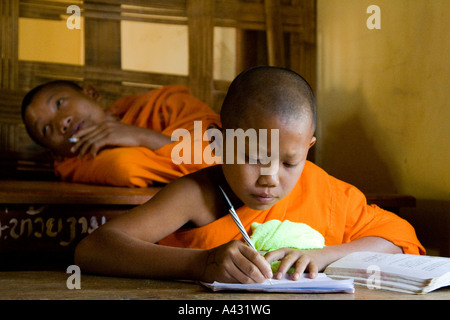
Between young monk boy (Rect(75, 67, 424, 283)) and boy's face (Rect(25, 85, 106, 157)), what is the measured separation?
1.06 meters

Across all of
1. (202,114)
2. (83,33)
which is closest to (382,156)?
(202,114)

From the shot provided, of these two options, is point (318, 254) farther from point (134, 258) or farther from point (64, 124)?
point (64, 124)

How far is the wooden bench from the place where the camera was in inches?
64.9

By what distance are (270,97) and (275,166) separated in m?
0.12

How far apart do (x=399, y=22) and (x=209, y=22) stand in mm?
990

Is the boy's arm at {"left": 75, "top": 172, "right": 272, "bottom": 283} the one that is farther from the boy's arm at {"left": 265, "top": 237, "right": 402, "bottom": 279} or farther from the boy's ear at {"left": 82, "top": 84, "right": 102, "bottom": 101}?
the boy's ear at {"left": 82, "top": 84, "right": 102, "bottom": 101}

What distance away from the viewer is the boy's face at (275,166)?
3.47 feet

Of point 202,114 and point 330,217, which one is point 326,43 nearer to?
point 202,114

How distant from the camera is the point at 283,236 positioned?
1.15 meters

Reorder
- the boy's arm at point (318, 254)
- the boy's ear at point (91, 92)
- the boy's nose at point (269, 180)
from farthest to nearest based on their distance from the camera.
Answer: the boy's ear at point (91, 92) < the boy's nose at point (269, 180) < the boy's arm at point (318, 254)

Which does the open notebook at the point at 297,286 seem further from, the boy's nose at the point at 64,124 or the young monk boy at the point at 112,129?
the boy's nose at the point at 64,124

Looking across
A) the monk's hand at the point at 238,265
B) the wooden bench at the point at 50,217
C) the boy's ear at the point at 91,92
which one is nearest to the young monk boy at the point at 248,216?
the monk's hand at the point at 238,265

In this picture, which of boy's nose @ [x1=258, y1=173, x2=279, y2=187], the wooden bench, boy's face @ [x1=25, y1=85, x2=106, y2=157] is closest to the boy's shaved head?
boy's nose @ [x1=258, y1=173, x2=279, y2=187]

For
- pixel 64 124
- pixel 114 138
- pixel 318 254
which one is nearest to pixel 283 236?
pixel 318 254
